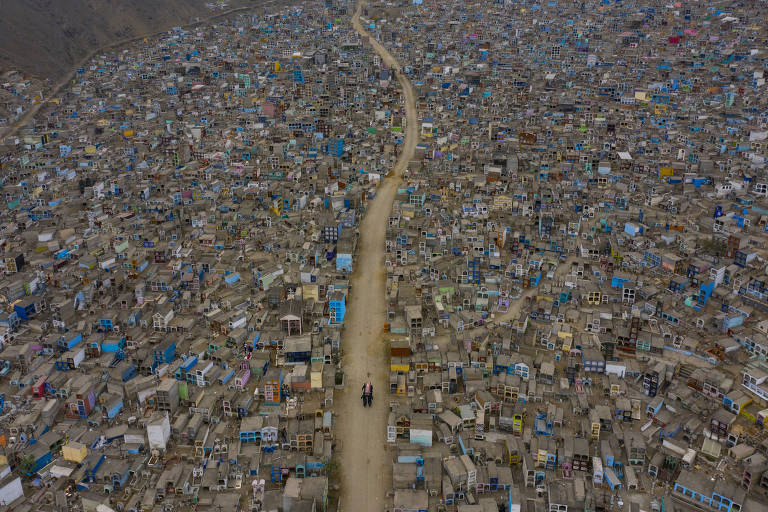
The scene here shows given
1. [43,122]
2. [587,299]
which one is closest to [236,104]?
[43,122]

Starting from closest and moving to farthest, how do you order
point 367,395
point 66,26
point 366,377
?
1. point 367,395
2. point 366,377
3. point 66,26

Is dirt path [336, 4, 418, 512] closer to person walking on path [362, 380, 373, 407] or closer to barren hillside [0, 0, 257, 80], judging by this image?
person walking on path [362, 380, 373, 407]

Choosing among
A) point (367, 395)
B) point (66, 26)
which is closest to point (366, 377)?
point (367, 395)

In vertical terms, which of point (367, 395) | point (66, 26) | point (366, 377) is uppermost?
point (66, 26)

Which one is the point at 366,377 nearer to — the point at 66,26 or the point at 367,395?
the point at 367,395

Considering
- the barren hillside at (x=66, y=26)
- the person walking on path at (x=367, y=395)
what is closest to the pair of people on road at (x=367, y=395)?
the person walking on path at (x=367, y=395)

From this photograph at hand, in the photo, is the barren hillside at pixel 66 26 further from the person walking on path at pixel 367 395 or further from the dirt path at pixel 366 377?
the person walking on path at pixel 367 395
